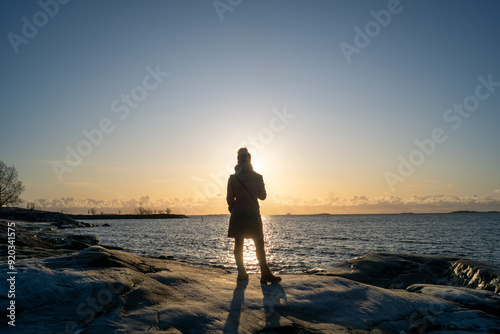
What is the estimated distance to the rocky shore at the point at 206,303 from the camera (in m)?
3.34

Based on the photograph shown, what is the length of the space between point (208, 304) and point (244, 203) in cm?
247

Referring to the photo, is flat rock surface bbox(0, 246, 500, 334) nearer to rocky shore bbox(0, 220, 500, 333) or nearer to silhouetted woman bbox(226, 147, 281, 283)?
rocky shore bbox(0, 220, 500, 333)

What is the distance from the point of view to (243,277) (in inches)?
234

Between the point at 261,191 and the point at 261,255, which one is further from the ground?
the point at 261,191

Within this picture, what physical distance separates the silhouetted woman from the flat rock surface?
78 centimetres

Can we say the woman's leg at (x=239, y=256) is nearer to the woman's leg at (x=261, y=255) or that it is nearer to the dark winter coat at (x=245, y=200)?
the dark winter coat at (x=245, y=200)

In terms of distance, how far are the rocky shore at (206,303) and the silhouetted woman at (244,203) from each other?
2.50 ft

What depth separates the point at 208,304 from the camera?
13.7ft

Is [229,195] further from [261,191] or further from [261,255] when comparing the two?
[261,255]

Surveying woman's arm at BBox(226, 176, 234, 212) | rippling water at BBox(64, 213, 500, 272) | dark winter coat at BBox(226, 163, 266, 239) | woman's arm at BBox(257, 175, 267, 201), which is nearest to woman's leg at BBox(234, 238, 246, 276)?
dark winter coat at BBox(226, 163, 266, 239)

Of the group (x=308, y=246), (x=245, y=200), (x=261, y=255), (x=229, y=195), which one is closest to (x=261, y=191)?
(x=245, y=200)

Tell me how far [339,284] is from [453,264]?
281 inches

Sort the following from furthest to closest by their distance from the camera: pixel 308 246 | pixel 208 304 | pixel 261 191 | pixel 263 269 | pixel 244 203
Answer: pixel 308 246, pixel 261 191, pixel 244 203, pixel 263 269, pixel 208 304

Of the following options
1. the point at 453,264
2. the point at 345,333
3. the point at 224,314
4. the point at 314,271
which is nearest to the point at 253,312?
the point at 224,314
